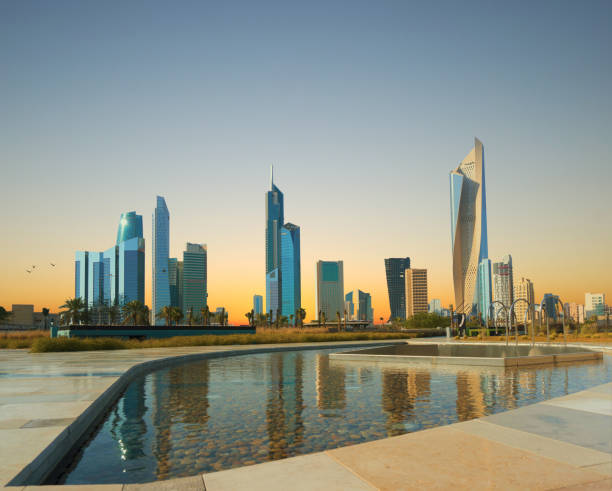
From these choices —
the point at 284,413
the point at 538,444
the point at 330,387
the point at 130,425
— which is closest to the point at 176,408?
the point at 130,425

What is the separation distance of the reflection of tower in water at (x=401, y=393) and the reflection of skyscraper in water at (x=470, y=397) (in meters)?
0.82

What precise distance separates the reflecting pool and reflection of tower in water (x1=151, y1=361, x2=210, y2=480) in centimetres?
2

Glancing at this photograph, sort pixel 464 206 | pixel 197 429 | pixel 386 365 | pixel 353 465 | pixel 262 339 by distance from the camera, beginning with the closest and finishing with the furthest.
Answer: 1. pixel 353 465
2. pixel 197 429
3. pixel 386 365
4. pixel 262 339
5. pixel 464 206

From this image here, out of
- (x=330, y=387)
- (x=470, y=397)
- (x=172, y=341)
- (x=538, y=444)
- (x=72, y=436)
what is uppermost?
(x=538, y=444)

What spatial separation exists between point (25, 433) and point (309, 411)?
15.5 ft

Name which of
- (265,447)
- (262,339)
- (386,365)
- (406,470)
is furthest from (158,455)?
(262,339)

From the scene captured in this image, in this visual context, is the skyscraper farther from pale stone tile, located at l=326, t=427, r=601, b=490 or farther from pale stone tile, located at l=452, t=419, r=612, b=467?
pale stone tile, located at l=326, t=427, r=601, b=490

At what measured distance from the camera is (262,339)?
Answer: 34.8 metres

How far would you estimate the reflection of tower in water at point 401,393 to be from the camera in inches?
314

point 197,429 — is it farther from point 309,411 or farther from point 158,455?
point 309,411

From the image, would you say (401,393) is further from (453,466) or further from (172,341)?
(172,341)

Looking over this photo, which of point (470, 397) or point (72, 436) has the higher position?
point (72, 436)

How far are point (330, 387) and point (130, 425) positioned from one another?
5.46m

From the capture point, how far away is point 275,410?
9289mm
